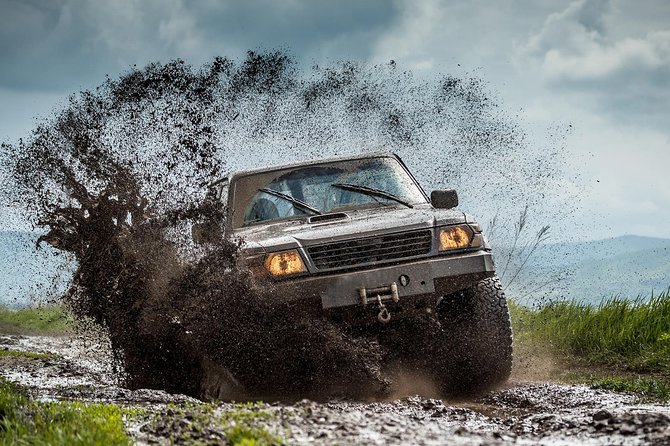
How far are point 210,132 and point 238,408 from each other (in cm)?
490

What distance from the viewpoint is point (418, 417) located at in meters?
5.70

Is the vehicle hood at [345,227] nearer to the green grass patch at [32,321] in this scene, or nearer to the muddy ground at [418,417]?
the muddy ground at [418,417]

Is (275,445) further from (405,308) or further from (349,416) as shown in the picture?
(405,308)

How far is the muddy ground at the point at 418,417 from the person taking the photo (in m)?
4.30

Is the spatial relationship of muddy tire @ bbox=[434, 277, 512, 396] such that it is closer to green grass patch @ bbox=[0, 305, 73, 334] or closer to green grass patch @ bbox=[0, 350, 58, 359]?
green grass patch @ bbox=[0, 350, 58, 359]

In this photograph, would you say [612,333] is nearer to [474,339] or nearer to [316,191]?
[474,339]

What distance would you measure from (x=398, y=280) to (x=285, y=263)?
805 mm

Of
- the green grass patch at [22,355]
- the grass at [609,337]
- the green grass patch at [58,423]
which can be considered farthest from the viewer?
the green grass patch at [22,355]

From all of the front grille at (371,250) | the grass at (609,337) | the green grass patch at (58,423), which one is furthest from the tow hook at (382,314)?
the grass at (609,337)

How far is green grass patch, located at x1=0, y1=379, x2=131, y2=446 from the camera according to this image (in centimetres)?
454

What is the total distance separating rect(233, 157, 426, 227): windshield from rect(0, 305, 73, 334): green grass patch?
1198 centimetres

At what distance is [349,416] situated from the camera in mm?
4695

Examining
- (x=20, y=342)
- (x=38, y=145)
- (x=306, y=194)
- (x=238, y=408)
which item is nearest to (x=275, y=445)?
(x=238, y=408)

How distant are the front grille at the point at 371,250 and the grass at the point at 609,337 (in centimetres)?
308
